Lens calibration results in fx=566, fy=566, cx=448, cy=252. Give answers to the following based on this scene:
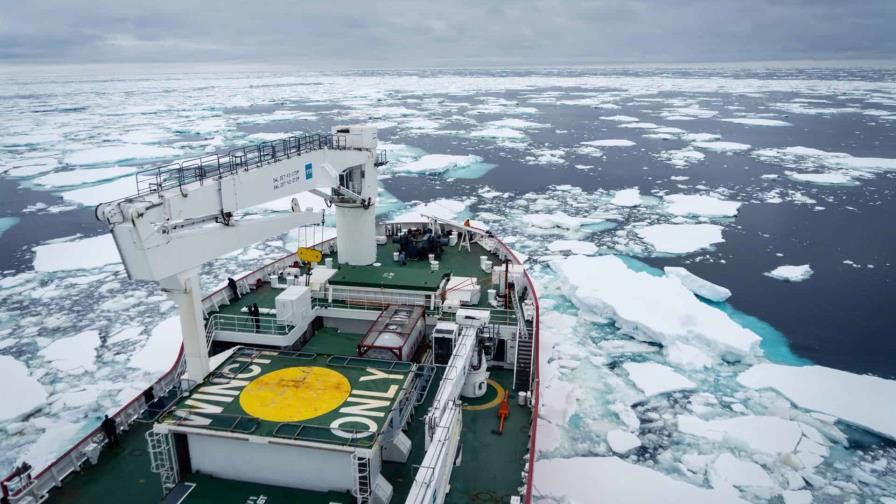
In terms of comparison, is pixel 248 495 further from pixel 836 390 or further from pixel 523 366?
pixel 836 390

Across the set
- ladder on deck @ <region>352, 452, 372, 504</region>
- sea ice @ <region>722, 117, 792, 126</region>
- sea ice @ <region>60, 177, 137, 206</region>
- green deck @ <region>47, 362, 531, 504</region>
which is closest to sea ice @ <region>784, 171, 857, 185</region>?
sea ice @ <region>722, 117, 792, 126</region>

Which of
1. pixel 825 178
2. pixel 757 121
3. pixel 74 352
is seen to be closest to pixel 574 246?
pixel 74 352

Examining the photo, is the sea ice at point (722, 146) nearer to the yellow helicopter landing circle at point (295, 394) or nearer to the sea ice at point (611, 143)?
the sea ice at point (611, 143)

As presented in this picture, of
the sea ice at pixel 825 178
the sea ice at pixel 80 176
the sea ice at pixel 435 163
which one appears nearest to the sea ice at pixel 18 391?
the sea ice at pixel 80 176

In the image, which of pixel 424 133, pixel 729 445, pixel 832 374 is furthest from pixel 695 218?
pixel 424 133

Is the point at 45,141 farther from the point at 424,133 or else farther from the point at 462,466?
the point at 462,466
